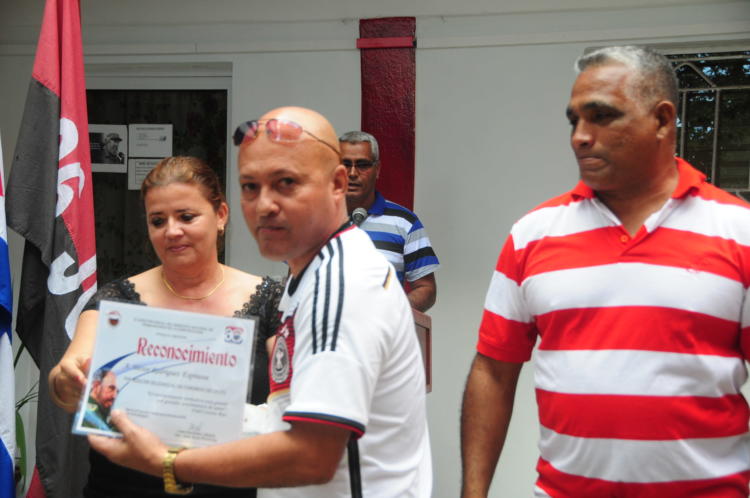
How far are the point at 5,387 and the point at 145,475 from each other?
135 cm

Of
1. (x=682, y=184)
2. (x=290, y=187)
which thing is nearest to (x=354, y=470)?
(x=290, y=187)

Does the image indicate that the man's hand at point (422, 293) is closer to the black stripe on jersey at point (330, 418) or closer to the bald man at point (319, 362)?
the bald man at point (319, 362)

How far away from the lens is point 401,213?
4.09m

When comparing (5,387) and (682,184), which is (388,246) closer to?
(5,387)

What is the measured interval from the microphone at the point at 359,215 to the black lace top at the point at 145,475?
1.53 m

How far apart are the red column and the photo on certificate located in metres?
1.63

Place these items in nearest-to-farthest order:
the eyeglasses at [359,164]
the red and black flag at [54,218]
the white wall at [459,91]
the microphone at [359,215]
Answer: the red and black flag at [54,218]
the microphone at [359,215]
the eyeglasses at [359,164]
the white wall at [459,91]

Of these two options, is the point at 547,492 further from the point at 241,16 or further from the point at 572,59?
the point at 241,16

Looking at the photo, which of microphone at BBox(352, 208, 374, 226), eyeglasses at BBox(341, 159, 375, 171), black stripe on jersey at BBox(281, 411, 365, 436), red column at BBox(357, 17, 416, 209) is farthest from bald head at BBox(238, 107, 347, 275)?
red column at BBox(357, 17, 416, 209)

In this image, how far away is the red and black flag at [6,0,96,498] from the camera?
128 inches

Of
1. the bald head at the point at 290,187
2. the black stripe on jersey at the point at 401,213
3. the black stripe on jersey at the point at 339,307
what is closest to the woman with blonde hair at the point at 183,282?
the bald head at the point at 290,187

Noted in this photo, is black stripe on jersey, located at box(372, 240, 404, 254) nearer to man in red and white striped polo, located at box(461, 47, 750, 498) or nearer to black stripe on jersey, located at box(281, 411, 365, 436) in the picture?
man in red and white striped polo, located at box(461, 47, 750, 498)

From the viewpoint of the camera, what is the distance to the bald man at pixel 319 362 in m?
1.35

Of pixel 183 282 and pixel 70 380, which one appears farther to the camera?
pixel 183 282
